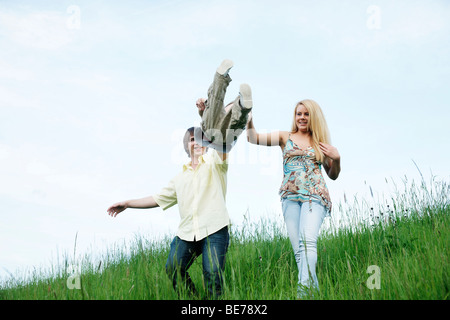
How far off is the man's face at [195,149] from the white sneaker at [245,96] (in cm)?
92

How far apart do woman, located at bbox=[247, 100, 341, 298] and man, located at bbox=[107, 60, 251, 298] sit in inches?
28.4

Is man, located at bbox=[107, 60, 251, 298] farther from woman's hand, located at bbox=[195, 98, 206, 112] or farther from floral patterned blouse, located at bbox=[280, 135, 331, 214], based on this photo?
floral patterned blouse, located at bbox=[280, 135, 331, 214]

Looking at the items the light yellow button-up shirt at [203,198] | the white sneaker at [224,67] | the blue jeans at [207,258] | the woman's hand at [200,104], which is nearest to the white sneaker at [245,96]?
the white sneaker at [224,67]

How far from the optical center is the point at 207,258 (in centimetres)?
341

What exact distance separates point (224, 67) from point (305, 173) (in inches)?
59.0

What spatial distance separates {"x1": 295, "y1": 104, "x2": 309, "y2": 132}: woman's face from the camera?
14.5 ft

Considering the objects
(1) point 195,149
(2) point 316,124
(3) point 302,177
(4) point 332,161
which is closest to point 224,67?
(1) point 195,149

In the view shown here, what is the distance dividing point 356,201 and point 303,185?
1.86m

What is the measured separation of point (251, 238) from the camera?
5539mm

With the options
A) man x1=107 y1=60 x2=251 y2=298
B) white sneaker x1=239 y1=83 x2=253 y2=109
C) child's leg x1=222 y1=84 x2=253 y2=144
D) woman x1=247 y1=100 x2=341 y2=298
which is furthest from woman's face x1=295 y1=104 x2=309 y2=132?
white sneaker x1=239 y1=83 x2=253 y2=109

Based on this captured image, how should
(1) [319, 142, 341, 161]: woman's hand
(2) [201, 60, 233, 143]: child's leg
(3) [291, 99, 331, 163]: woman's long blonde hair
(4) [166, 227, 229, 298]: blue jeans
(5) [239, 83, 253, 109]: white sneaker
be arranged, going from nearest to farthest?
(5) [239, 83, 253, 109]: white sneaker < (2) [201, 60, 233, 143]: child's leg < (4) [166, 227, 229, 298]: blue jeans < (1) [319, 142, 341, 161]: woman's hand < (3) [291, 99, 331, 163]: woman's long blonde hair
